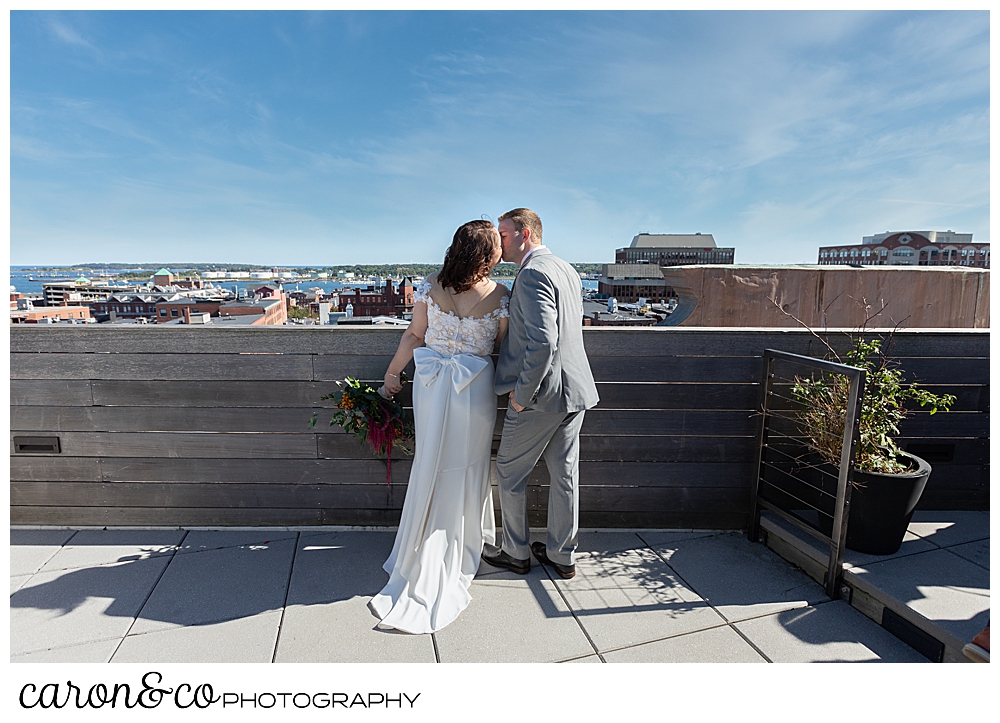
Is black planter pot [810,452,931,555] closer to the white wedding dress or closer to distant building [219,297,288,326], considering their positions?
the white wedding dress

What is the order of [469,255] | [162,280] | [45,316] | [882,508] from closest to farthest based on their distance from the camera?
1. [469,255]
2. [882,508]
3. [45,316]
4. [162,280]

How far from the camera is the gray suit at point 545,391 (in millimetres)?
1885

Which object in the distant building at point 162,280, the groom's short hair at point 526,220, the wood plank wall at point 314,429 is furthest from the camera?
the distant building at point 162,280

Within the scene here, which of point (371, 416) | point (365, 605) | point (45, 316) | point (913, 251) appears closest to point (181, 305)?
point (45, 316)

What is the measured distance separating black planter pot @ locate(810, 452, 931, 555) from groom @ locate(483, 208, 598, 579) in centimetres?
113

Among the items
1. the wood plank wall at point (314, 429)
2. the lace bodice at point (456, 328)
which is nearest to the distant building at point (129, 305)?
the wood plank wall at point (314, 429)

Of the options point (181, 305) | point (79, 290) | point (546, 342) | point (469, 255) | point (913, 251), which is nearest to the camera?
point (546, 342)

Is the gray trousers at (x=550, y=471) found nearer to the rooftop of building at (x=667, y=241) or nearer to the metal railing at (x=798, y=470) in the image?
the metal railing at (x=798, y=470)

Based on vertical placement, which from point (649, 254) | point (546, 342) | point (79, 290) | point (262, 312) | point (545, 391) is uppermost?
point (649, 254)

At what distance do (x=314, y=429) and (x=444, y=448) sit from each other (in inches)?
31.3

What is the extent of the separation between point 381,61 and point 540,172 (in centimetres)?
503

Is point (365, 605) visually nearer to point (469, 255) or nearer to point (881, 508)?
point (469, 255)

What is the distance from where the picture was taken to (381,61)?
Answer: 16.1 ft

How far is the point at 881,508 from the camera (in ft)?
6.89
